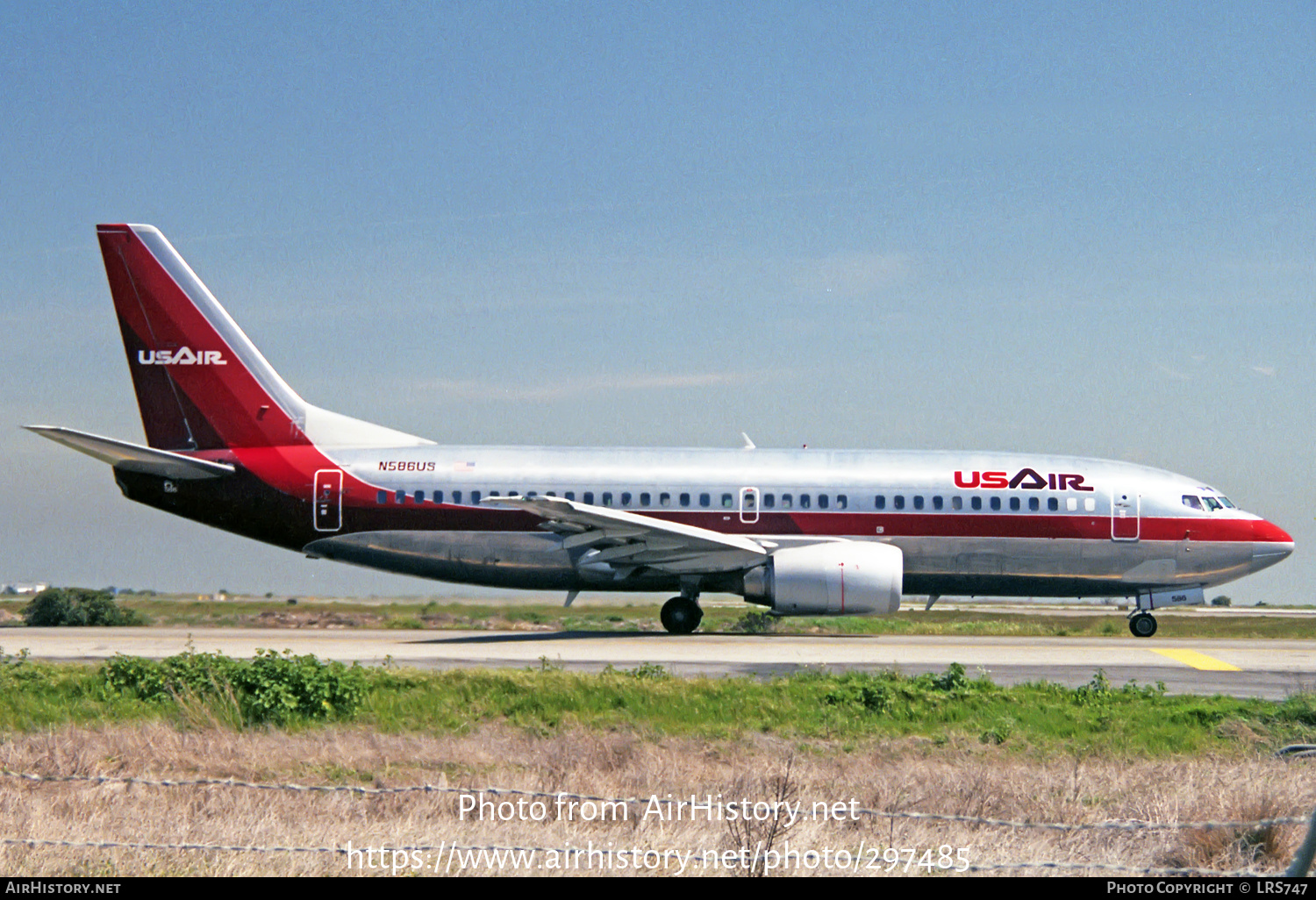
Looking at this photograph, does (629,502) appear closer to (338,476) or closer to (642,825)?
(338,476)

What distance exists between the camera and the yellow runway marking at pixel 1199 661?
21483 mm

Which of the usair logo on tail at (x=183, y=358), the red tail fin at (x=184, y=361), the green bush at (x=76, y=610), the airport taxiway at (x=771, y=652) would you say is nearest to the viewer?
the airport taxiway at (x=771, y=652)

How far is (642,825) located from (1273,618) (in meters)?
37.0

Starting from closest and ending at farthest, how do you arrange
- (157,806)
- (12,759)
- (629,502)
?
(157,806), (12,759), (629,502)

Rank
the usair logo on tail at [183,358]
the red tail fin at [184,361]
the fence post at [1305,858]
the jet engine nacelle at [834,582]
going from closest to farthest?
the fence post at [1305,858], the jet engine nacelle at [834,582], the red tail fin at [184,361], the usair logo on tail at [183,358]

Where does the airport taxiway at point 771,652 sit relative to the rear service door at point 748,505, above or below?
below

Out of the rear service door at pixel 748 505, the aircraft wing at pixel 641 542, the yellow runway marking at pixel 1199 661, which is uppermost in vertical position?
the rear service door at pixel 748 505

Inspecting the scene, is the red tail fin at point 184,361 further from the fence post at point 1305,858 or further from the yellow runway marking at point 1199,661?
the fence post at point 1305,858

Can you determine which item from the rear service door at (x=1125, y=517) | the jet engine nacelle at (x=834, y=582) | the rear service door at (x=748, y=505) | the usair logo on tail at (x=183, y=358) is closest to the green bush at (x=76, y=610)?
the usair logo on tail at (x=183, y=358)

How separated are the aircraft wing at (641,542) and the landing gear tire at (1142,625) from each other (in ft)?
30.0

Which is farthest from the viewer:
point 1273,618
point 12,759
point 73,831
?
point 1273,618

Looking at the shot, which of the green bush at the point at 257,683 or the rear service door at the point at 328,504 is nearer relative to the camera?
the green bush at the point at 257,683
